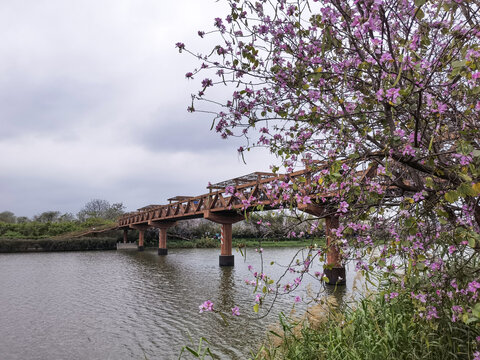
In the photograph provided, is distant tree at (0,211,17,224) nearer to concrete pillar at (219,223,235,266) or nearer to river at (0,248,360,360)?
river at (0,248,360,360)

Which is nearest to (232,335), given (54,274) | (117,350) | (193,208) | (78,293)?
(117,350)

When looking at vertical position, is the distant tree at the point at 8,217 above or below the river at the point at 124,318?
above

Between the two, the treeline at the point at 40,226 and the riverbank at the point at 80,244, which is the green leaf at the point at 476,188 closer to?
the riverbank at the point at 80,244

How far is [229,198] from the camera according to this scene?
907 inches

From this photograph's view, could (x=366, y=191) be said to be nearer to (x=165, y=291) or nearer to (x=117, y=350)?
(x=117, y=350)

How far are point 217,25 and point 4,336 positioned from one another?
30.2 feet

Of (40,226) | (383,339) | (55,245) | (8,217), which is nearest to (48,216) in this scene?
(8,217)

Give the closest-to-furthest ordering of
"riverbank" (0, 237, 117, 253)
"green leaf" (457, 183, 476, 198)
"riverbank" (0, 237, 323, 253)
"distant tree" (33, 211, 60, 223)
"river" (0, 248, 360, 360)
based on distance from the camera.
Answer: "green leaf" (457, 183, 476, 198), "river" (0, 248, 360, 360), "riverbank" (0, 237, 117, 253), "riverbank" (0, 237, 323, 253), "distant tree" (33, 211, 60, 223)

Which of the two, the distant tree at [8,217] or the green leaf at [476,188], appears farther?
the distant tree at [8,217]

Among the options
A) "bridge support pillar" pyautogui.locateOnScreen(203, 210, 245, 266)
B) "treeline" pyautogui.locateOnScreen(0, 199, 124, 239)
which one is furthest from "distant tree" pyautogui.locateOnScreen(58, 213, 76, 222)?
"bridge support pillar" pyautogui.locateOnScreen(203, 210, 245, 266)

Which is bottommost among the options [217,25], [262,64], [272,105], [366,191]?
[366,191]

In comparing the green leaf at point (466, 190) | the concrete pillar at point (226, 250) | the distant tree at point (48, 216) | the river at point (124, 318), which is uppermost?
the distant tree at point (48, 216)

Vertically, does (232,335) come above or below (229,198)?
below

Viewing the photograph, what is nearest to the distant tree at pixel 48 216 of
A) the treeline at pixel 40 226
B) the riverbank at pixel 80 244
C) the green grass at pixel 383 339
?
the treeline at pixel 40 226
